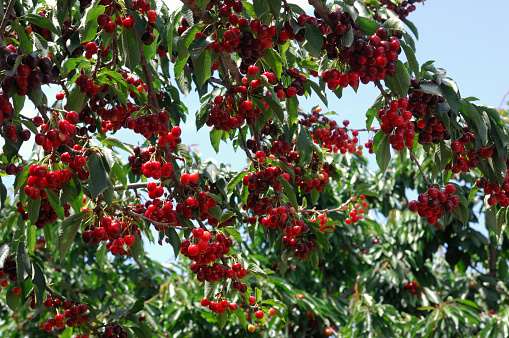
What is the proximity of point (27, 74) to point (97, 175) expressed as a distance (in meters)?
0.43

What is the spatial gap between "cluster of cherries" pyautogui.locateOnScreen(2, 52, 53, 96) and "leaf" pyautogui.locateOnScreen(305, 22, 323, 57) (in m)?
0.95

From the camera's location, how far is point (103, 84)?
2404mm

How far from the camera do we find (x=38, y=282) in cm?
256

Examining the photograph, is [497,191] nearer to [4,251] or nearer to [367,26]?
[367,26]

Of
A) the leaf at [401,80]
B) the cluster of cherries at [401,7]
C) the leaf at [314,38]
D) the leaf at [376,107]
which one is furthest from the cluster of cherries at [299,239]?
the cluster of cherries at [401,7]

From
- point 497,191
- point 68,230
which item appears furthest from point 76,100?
point 497,191

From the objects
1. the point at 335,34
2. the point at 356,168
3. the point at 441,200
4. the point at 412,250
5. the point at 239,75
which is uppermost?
the point at 356,168

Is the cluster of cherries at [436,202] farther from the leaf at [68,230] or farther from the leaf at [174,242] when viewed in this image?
the leaf at [68,230]

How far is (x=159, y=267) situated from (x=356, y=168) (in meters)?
2.89

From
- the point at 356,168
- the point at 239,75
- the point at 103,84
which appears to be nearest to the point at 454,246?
the point at 356,168

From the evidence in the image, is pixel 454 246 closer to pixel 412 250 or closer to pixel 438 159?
pixel 412 250

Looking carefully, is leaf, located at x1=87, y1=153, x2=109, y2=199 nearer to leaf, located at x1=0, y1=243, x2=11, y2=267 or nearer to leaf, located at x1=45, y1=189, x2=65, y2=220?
leaf, located at x1=45, y1=189, x2=65, y2=220

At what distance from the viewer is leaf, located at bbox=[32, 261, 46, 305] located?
251cm

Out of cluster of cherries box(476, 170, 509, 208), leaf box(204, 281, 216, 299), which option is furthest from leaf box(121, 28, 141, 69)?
cluster of cherries box(476, 170, 509, 208)
